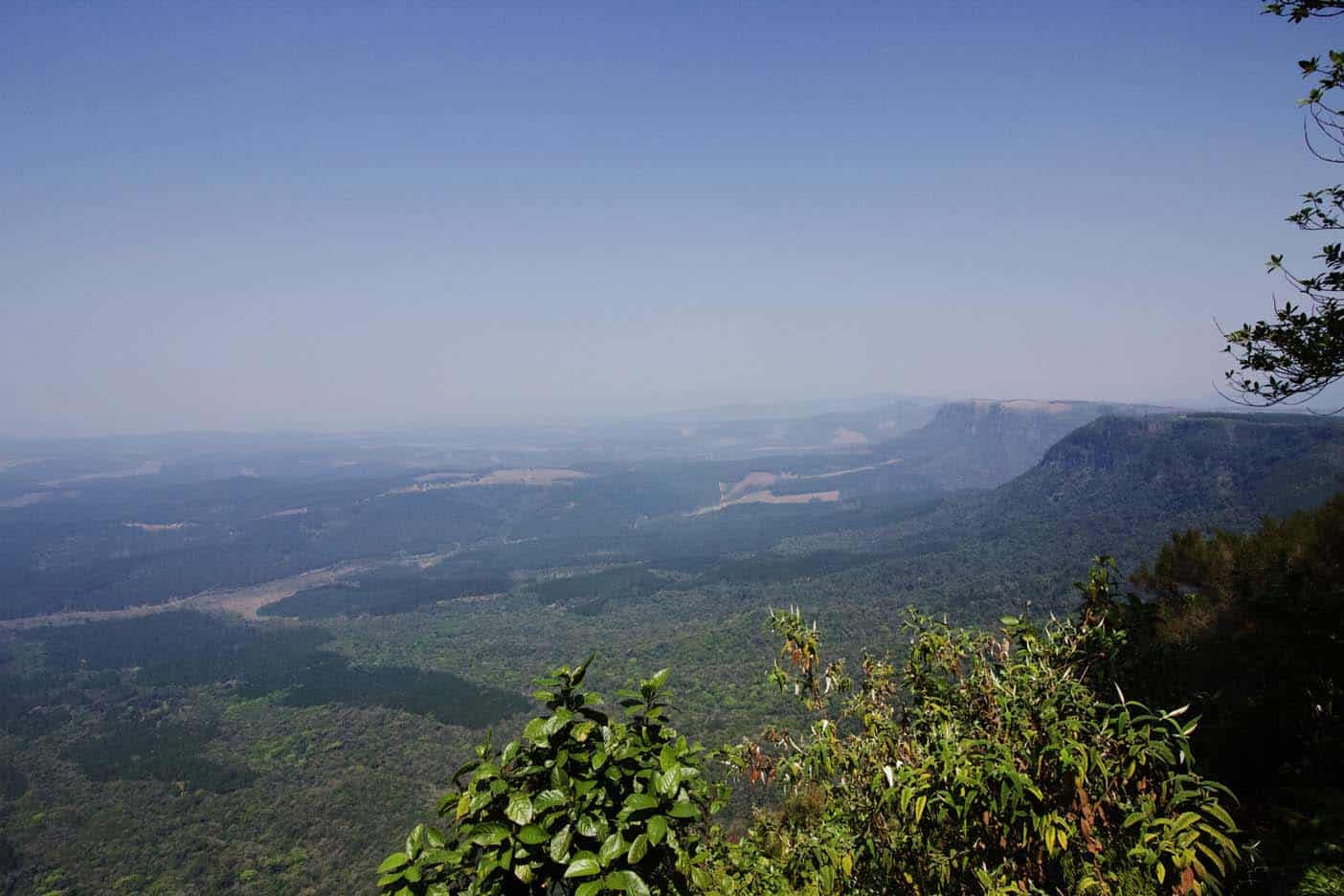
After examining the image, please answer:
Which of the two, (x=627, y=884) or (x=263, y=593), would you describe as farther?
(x=263, y=593)

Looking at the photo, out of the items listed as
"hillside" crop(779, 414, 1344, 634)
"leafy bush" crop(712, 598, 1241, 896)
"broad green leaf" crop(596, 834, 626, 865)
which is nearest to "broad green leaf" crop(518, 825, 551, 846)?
"broad green leaf" crop(596, 834, 626, 865)

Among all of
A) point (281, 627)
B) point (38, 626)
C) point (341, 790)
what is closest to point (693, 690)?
point (341, 790)

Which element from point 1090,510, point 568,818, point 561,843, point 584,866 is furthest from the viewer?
point 1090,510

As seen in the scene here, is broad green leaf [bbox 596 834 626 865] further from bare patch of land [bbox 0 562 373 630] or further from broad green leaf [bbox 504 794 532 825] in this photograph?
bare patch of land [bbox 0 562 373 630]

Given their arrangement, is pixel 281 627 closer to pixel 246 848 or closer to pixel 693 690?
pixel 246 848

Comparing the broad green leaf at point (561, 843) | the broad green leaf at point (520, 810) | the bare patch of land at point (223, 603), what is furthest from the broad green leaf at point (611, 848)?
the bare patch of land at point (223, 603)

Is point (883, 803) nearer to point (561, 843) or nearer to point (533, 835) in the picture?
point (561, 843)

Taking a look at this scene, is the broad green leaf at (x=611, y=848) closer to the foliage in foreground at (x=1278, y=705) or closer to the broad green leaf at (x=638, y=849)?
the broad green leaf at (x=638, y=849)

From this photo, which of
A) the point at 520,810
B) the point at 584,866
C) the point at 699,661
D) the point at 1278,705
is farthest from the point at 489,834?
the point at 699,661
